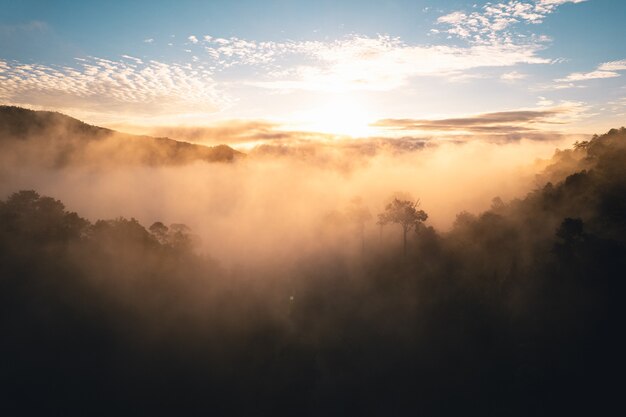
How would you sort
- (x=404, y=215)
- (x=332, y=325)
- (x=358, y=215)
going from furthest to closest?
(x=358, y=215) → (x=404, y=215) → (x=332, y=325)

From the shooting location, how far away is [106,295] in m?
75.9

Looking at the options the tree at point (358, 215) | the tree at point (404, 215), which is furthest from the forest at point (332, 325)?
the tree at point (358, 215)

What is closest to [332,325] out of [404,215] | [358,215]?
[404,215]

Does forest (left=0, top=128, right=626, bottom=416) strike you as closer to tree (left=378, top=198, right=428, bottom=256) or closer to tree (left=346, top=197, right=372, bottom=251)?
tree (left=378, top=198, right=428, bottom=256)

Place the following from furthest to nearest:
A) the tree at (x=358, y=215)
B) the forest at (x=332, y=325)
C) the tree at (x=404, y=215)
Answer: the tree at (x=358, y=215)
the tree at (x=404, y=215)
the forest at (x=332, y=325)

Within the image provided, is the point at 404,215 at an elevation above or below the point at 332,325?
above

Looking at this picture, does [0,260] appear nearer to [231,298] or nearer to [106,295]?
[106,295]

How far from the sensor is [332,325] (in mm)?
79812

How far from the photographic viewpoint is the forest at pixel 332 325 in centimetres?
5991

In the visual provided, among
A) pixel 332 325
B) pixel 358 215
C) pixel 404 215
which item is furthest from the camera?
pixel 358 215

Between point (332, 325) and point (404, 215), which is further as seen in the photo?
point (404, 215)

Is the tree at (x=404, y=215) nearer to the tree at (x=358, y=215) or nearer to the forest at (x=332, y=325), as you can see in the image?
the forest at (x=332, y=325)

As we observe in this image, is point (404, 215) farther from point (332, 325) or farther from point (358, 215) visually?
point (332, 325)

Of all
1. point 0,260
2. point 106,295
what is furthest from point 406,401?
point 0,260
